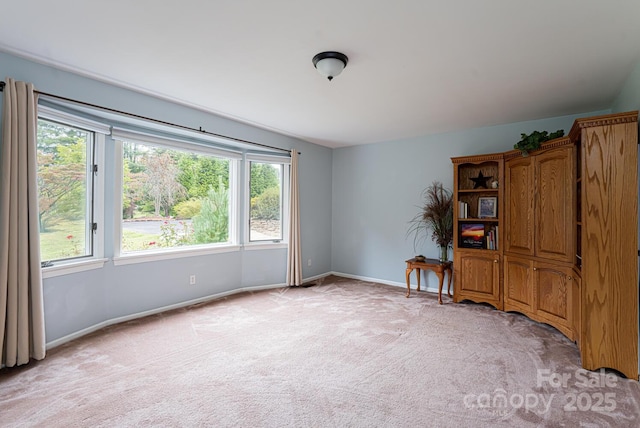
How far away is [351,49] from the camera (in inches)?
94.3

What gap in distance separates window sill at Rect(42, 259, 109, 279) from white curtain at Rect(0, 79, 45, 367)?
234 millimetres

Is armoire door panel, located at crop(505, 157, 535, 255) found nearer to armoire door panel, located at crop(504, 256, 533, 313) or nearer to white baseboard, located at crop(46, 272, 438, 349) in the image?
armoire door panel, located at crop(504, 256, 533, 313)

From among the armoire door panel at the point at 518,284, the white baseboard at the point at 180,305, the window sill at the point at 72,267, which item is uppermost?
the window sill at the point at 72,267

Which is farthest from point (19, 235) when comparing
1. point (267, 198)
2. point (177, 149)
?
point (267, 198)

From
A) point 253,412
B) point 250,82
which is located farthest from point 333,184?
point 253,412

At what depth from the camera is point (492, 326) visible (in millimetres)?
3479

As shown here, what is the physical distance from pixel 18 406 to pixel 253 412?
1.52 meters

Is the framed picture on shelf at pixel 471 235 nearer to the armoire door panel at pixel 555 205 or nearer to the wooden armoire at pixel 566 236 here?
the wooden armoire at pixel 566 236

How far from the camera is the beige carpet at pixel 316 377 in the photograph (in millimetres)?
1964

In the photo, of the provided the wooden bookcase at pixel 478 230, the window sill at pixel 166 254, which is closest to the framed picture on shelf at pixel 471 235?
the wooden bookcase at pixel 478 230

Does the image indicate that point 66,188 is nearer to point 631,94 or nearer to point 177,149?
point 177,149

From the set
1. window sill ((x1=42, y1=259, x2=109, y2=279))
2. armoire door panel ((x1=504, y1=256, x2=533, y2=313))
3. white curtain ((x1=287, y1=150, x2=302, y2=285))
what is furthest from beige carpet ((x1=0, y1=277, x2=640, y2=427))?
white curtain ((x1=287, y1=150, x2=302, y2=285))

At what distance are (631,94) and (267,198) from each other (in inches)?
171

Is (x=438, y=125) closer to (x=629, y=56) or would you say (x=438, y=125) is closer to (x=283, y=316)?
(x=629, y=56)
